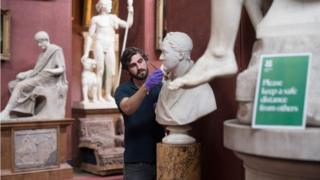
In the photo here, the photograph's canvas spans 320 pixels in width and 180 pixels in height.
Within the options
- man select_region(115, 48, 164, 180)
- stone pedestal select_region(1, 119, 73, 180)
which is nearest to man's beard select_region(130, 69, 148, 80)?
man select_region(115, 48, 164, 180)

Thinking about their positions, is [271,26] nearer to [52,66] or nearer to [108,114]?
[52,66]

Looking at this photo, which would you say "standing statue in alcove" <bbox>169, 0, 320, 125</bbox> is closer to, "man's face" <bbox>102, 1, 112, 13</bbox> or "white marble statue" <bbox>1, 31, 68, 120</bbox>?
"white marble statue" <bbox>1, 31, 68, 120</bbox>

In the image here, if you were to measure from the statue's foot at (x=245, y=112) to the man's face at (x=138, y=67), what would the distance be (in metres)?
1.27

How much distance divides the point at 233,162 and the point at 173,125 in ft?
1.26

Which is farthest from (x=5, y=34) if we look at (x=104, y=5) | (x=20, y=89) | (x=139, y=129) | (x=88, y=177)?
(x=139, y=129)

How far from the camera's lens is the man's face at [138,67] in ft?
8.70

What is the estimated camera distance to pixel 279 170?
1352 millimetres

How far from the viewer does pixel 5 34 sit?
642 cm

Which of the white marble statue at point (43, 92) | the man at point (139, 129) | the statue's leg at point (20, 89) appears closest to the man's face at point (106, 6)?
the white marble statue at point (43, 92)

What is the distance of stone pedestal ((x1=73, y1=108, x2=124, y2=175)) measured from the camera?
574cm

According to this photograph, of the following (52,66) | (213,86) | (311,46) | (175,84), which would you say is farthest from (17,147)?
(311,46)

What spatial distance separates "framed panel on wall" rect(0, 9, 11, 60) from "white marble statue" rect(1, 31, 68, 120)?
0.87 meters

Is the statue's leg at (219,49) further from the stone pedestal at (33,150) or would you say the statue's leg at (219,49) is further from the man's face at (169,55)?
the stone pedestal at (33,150)

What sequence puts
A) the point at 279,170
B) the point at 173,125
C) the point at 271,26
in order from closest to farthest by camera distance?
the point at 279,170 < the point at 271,26 < the point at 173,125
